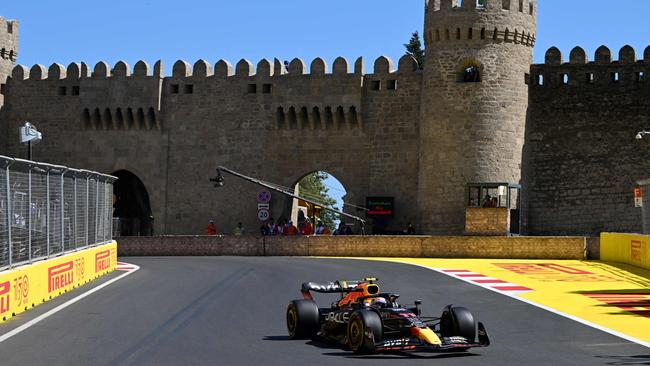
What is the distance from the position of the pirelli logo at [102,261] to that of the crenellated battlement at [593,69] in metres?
23.9

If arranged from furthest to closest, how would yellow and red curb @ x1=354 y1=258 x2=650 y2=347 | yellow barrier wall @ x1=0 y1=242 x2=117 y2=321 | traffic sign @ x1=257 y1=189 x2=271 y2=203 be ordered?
traffic sign @ x1=257 y1=189 x2=271 y2=203, yellow and red curb @ x1=354 y1=258 x2=650 y2=347, yellow barrier wall @ x1=0 y1=242 x2=117 y2=321

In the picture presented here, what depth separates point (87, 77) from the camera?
172ft

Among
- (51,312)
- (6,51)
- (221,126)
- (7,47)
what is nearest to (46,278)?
(51,312)

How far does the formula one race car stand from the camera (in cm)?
1321

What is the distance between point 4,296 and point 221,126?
→ 33.8 meters

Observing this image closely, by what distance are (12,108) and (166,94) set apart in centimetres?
769

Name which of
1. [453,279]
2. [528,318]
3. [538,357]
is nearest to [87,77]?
[453,279]

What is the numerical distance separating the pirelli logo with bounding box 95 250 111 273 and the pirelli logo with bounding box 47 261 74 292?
3.70 meters

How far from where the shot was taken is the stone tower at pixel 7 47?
52.8 metres

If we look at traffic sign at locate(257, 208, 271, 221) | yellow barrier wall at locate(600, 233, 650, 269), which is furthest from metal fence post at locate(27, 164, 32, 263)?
traffic sign at locate(257, 208, 271, 221)

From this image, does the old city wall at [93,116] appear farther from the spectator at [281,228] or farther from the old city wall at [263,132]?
the spectator at [281,228]

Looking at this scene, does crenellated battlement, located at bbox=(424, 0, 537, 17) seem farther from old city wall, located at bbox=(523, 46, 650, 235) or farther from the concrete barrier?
the concrete barrier

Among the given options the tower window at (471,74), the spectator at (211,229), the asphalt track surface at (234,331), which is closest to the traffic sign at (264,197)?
the spectator at (211,229)

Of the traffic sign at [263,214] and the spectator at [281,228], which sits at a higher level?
the traffic sign at [263,214]
